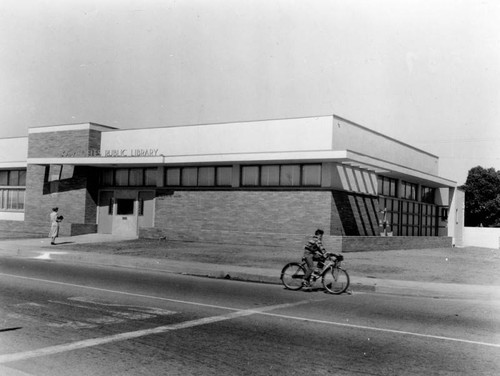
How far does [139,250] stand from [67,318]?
13.6 metres

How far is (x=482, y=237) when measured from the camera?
3991 centimetres

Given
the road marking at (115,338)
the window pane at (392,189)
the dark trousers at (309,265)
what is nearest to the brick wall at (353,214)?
the window pane at (392,189)

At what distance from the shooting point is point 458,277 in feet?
52.4

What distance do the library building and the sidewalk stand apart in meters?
2.29

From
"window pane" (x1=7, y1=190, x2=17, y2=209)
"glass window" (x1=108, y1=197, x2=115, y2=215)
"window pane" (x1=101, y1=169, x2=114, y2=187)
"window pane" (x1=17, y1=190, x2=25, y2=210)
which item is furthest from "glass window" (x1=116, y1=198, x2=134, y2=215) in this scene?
"window pane" (x1=7, y1=190, x2=17, y2=209)

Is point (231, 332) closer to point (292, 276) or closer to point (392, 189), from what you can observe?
point (292, 276)

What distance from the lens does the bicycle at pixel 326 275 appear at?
Answer: 12.8 m

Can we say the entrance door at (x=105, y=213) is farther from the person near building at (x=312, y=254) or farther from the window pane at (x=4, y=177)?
the person near building at (x=312, y=254)

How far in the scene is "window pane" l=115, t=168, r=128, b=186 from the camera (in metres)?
30.0

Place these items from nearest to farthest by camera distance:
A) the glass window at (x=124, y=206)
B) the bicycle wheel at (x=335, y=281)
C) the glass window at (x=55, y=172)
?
the bicycle wheel at (x=335, y=281), the glass window at (x=124, y=206), the glass window at (x=55, y=172)

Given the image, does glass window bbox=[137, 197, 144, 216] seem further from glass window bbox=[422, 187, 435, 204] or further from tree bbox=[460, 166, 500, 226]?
tree bbox=[460, 166, 500, 226]

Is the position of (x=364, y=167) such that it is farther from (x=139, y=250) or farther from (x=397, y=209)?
(x=139, y=250)

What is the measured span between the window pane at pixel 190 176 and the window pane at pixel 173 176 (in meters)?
0.31

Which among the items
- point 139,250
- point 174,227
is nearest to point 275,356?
point 139,250
